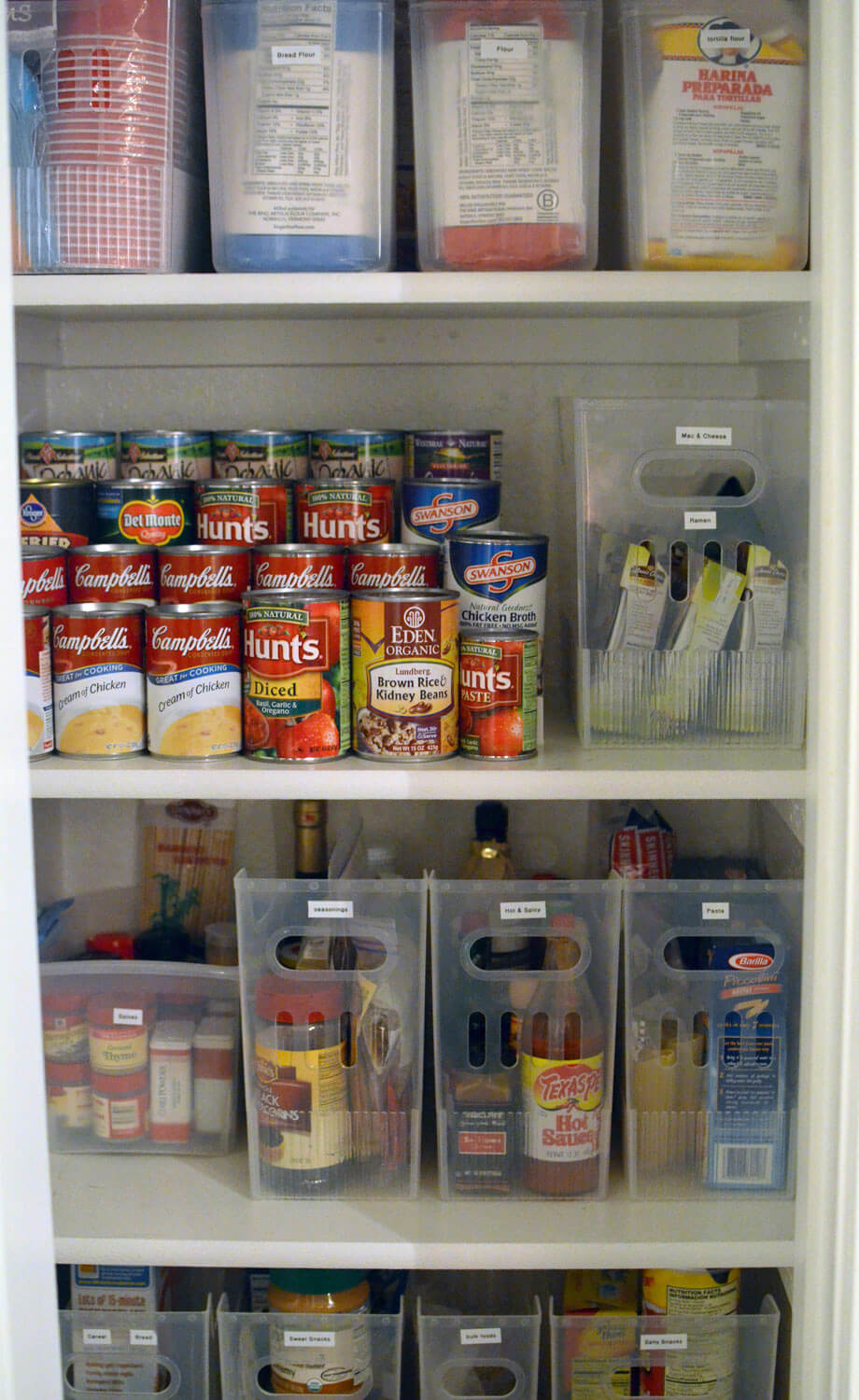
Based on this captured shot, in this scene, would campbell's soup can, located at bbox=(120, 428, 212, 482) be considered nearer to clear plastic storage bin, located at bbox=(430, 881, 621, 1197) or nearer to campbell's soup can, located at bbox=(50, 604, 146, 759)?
campbell's soup can, located at bbox=(50, 604, 146, 759)

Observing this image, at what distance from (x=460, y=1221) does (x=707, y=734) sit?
1.71 feet

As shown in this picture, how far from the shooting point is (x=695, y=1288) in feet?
4.44

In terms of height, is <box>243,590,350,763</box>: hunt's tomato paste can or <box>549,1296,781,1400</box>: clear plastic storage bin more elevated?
<box>243,590,350,763</box>: hunt's tomato paste can

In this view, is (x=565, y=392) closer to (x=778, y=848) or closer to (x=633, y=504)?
(x=633, y=504)

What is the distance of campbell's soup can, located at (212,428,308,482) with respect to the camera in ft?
4.51

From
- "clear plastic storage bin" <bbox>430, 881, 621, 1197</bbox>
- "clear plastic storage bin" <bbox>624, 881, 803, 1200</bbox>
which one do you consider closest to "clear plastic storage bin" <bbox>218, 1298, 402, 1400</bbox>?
"clear plastic storage bin" <bbox>430, 881, 621, 1197</bbox>

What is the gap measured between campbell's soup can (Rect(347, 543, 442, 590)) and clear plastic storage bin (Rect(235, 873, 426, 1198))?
28cm

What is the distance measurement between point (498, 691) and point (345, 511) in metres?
0.23

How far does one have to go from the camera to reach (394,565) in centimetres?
126

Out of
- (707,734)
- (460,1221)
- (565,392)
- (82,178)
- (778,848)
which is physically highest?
(82,178)

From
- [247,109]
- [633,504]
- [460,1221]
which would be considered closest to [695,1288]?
[460,1221]

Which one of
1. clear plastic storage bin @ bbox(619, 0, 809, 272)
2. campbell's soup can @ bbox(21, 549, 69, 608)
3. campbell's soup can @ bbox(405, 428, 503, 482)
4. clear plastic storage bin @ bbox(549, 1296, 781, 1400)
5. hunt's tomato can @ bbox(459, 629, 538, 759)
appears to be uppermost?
clear plastic storage bin @ bbox(619, 0, 809, 272)

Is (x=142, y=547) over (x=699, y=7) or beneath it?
beneath

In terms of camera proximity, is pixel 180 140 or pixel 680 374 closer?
pixel 180 140
